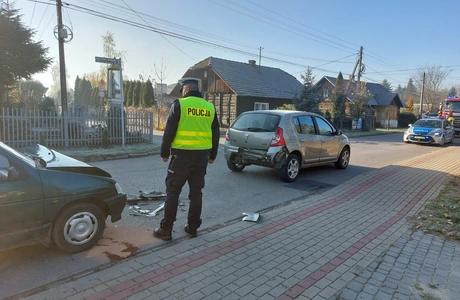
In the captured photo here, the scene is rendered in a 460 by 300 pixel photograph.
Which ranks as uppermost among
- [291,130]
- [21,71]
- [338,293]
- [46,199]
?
[21,71]

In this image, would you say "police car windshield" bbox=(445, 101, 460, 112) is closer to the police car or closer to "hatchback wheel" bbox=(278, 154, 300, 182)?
the police car

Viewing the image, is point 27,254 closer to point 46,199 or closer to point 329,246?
point 46,199

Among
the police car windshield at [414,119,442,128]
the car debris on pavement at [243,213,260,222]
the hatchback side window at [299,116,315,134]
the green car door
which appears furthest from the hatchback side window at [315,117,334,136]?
the police car windshield at [414,119,442,128]

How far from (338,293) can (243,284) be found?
89 cm

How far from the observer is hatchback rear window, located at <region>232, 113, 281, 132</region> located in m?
7.07

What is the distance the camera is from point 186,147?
378 centimetres

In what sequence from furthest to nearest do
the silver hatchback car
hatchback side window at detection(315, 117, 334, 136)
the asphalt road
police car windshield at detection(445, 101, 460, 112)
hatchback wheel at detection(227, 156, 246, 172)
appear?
1. police car windshield at detection(445, 101, 460, 112)
2. hatchback side window at detection(315, 117, 334, 136)
3. hatchback wheel at detection(227, 156, 246, 172)
4. the silver hatchback car
5. the asphalt road

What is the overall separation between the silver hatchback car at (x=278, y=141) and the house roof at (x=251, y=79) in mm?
17680

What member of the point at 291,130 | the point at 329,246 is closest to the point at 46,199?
the point at 329,246

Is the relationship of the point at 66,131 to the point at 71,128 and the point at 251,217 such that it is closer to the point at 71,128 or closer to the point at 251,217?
the point at 71,128

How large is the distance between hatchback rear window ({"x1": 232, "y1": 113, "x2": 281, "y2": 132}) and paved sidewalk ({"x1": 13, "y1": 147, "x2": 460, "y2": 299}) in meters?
2.35

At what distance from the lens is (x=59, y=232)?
3.30 meters

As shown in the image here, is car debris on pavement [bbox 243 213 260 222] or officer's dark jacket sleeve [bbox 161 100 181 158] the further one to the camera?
car debris on pavement [bbox 243 213 260 222]

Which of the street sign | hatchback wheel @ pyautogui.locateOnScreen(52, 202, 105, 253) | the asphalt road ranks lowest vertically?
the asphalt road
